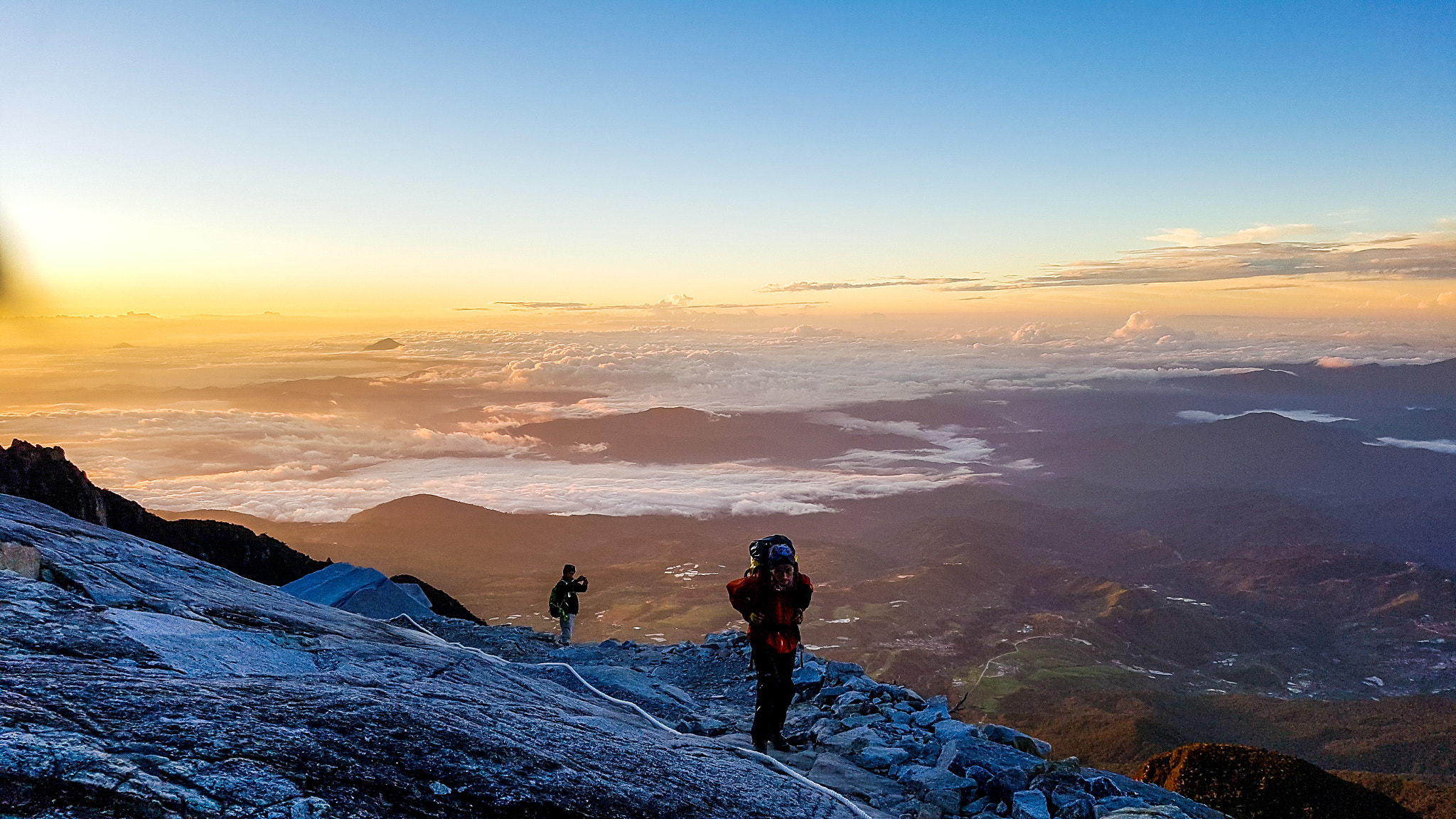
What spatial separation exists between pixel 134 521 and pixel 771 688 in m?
28.9

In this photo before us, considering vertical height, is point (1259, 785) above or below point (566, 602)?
below

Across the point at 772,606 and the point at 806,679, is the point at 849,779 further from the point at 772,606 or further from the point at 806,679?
the point at 806,679

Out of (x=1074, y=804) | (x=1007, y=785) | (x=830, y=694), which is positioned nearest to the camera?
(x=1074, y=804)

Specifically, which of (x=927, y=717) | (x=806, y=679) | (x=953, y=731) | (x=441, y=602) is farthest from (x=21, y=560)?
(x=441, y=602)

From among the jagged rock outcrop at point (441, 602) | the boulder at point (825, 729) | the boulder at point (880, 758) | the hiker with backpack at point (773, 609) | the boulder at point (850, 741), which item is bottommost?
the jagged rock outcrop at point (441, 602)

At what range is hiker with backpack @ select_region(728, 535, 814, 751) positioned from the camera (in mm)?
9867

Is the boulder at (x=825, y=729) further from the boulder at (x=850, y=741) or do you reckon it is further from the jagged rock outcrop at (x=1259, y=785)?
the jagged rock outcrop at (x=1259, y=785)

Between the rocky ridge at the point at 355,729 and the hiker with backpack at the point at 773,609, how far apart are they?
1030mm

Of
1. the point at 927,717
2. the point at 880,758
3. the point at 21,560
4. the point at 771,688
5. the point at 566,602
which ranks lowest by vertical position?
the point at 566,602

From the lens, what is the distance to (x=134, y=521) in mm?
28281

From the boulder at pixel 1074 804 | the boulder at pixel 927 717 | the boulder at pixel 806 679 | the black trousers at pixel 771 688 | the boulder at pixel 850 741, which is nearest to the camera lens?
the boulder at pixel 1074 804

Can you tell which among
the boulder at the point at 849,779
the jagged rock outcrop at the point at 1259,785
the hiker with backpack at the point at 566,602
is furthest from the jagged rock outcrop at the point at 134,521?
the jagged rock outcrop at the point at 1259,785

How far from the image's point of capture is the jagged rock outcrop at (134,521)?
24.6 metres

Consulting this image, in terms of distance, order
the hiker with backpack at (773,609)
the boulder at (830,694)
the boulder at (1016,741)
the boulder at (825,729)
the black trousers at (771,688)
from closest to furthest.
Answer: the hiker with backpack at (773,609) → the black trousers at (771,688) → the boulder at (1016,741) → the boulder at (825,729) → the boulder at (830,694)
